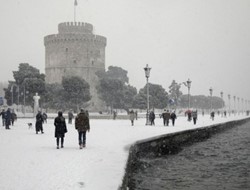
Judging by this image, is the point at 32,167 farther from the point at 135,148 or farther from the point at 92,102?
the point at 92,102

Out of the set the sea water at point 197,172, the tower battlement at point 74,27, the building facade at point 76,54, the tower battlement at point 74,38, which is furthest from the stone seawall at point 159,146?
the tower battlement at point 74,27

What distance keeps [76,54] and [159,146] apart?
7051cm

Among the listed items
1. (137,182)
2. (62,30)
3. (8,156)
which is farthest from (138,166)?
(62,30)

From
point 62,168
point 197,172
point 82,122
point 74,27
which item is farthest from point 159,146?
point 74,27

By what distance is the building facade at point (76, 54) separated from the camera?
85250 mm

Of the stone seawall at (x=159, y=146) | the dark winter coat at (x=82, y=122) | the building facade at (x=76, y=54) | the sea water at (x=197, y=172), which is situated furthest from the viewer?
the building facade at (x=76, y=54)

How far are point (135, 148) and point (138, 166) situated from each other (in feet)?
2.31

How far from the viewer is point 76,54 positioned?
85.8 m

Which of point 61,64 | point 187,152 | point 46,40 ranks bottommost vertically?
point 187,152

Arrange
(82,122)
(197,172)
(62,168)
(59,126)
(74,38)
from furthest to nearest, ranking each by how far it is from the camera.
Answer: (74,38)
(59,126)
(82,122)
(197,172)
(62,168)

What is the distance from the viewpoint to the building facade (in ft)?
280

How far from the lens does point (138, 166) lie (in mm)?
13234

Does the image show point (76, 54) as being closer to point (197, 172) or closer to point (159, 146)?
point (159, 146)

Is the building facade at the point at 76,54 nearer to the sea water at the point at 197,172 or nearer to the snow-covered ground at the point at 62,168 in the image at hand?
the sea water at the point at 197,172
